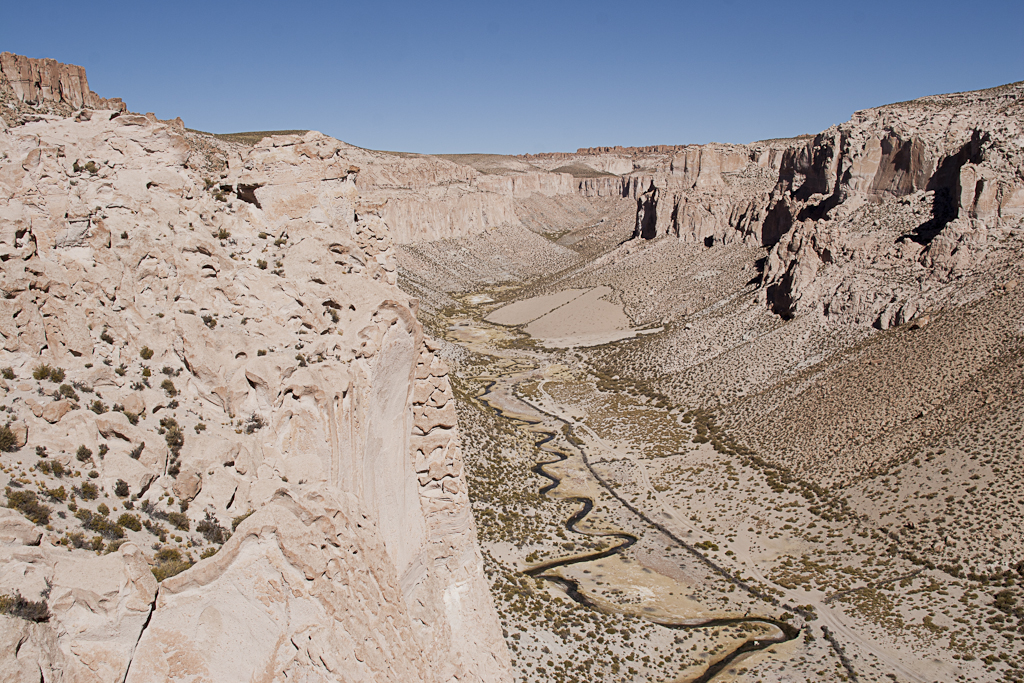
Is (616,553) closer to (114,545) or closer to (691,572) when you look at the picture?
(691,572)

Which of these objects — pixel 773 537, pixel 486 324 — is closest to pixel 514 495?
pixel 773 537

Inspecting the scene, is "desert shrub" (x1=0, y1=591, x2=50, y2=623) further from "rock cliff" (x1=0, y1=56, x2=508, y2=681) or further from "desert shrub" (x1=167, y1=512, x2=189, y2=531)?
"desert shrub" (x1=167, y1=512, x2=189, y2=531)

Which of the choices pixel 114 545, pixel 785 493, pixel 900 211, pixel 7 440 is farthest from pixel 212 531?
pixel 900 211

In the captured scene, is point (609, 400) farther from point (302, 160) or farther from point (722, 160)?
point (722, 160)

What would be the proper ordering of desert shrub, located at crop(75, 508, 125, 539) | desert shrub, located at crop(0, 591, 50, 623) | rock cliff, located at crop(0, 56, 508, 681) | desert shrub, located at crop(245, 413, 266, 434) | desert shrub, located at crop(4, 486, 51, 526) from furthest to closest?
desert shrub, located at crop(245, 413, 266, 434)
desert shrub, located at crop(75, 508, 125, 539)
rock cliff, located at crop(0, 56, 508, 681)
desert shrub, located at crop(4, 486, 51, 526)
desert shrub, located at crop(0, 591, 50, 623)

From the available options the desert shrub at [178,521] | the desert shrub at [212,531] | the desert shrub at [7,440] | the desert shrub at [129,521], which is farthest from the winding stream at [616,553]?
the desert shrub at [7,440]

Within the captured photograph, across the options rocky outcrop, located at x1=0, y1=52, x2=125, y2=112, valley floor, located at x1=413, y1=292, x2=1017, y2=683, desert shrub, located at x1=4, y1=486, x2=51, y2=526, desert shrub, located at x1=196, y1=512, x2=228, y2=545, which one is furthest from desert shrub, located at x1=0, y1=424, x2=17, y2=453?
valley floor, located at x1=413, y1=292, x2=1017, y2=683
